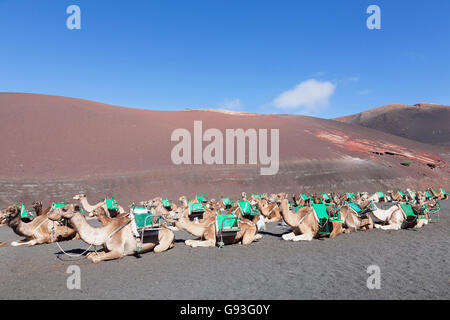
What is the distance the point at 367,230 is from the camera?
13266 millimetres

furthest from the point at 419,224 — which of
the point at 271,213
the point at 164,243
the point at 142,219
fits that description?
the point at 142,219

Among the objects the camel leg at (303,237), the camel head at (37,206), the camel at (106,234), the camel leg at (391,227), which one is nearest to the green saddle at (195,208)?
the camel leg at (303,237)

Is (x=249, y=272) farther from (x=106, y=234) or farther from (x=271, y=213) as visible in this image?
(x=271, y=213)

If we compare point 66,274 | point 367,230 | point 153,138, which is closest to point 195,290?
point 66,274

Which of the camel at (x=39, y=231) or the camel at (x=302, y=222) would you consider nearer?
the camel at (x=39, y=231)

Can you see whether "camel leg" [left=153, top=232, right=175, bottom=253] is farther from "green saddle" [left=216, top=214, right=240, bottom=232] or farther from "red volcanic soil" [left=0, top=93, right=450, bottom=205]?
"red volcanic soil" [left=0, top=93, right=450, bottom=205]

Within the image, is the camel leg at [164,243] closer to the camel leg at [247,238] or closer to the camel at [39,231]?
the camel leg at [247,238]

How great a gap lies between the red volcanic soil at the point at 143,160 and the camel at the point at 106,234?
77.1 feet

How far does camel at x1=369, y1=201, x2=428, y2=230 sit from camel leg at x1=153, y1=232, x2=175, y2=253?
A: 27.5 feet

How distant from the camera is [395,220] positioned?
13445 mm

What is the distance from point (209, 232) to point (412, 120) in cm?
15185

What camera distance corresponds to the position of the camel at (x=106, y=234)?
8258 millimetres

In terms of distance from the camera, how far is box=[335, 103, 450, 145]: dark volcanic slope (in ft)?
390

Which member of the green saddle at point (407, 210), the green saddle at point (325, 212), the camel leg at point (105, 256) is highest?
the green saddle at point (325, 212)
